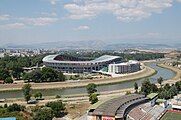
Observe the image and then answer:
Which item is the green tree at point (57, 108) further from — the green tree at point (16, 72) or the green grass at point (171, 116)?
the green tree at point (16, 72)

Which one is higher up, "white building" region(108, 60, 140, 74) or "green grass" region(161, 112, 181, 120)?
"green grass" region(161, 112, 181, 120)

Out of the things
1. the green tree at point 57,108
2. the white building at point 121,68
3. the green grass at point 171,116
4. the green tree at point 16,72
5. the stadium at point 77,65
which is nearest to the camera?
the green tree at point 57,108

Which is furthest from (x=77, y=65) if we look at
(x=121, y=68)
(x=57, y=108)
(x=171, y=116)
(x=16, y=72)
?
(x=171, y=116)

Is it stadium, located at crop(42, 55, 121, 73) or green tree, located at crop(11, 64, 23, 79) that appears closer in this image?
green tree, located at crop(11, 64, 23, 79)

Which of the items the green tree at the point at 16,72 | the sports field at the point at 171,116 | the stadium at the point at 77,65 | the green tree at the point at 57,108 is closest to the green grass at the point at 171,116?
the sports field at the point at 171,116

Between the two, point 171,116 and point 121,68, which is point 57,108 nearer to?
point 171,116

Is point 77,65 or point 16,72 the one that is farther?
point 77,65

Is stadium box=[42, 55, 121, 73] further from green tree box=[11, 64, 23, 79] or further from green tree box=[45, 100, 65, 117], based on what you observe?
green tree box=[45, 100, 65, 117]

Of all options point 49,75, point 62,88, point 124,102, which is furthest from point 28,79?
point 124,102

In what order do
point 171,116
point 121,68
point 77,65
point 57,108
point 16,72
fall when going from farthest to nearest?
point 77,65 → point 121,68 → point 16,72 → point 171,116 → point 57,108

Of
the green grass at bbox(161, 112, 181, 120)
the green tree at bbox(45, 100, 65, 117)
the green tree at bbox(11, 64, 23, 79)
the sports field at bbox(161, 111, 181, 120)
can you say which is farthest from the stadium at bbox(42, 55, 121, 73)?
the green tree at bbox(45, 100, 65, 117)

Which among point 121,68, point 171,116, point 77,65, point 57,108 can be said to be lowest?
point 121,68
